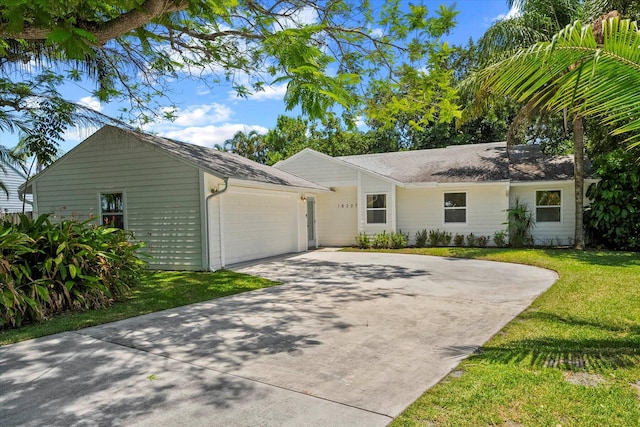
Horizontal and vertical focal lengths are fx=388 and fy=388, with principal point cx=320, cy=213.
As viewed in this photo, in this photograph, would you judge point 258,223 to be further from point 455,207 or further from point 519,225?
point 519,225

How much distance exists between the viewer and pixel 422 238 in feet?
53.3

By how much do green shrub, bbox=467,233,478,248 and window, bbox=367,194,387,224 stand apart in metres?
3.42

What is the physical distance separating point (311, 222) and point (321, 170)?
2.36 meters

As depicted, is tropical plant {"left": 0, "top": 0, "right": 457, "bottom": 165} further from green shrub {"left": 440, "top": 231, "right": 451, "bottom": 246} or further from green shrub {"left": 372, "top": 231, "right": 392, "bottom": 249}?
green shrub {"left": 440, "top": 231, "right": 451, "bottom": 246}

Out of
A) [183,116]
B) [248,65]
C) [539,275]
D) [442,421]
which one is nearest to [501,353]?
[442,421]

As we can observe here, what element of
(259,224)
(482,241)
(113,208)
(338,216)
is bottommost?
(482,241)

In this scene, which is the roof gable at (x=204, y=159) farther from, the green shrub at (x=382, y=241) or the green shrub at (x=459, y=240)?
the green shrub at (x=459, y=240)

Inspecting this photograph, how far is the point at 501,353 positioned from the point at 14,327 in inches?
248

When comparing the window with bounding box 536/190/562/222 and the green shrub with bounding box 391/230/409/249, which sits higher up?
the window with bounding box 536/190/562/222

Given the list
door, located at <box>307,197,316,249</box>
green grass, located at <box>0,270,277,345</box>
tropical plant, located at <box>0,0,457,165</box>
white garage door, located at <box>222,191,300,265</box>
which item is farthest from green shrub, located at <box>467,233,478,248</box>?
green grass, located at <box>0,270,277,345</box>

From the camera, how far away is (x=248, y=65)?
28.7 ft

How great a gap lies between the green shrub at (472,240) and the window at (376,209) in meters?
3.42

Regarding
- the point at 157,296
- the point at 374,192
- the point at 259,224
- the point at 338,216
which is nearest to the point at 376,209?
the point at 374,192

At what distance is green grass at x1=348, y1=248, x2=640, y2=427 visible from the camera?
9.29ft
